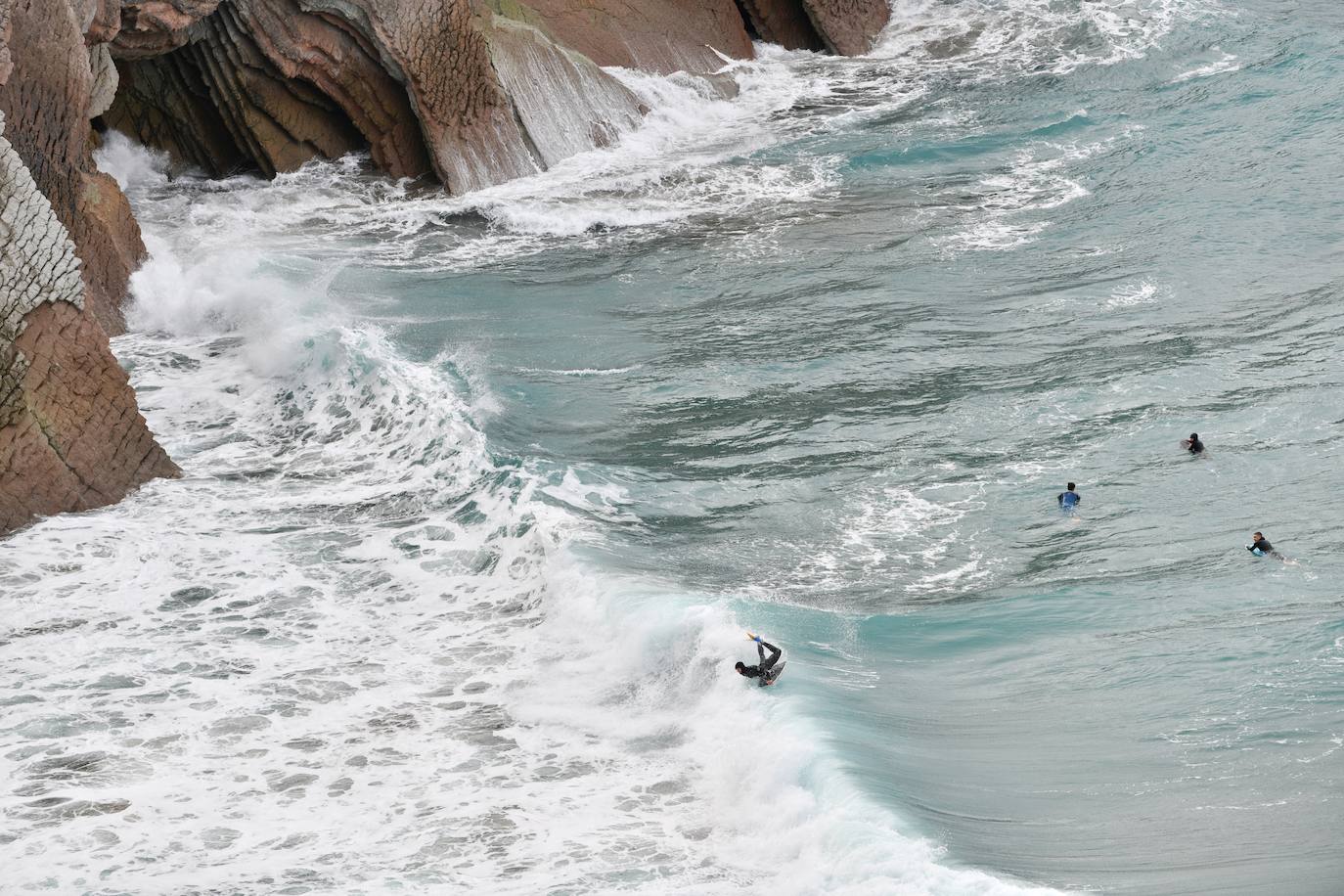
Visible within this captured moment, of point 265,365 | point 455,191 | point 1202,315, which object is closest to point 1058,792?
point 1202,315

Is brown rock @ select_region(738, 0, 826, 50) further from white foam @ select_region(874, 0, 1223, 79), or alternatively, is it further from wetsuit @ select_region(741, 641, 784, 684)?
wetsuit @ select_region(741, 641, 784, 684)

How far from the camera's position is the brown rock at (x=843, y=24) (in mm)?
28875

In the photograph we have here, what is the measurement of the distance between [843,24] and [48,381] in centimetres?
1917

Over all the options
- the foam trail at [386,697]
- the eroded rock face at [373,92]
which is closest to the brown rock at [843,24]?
the eroded rock face at [373,92]

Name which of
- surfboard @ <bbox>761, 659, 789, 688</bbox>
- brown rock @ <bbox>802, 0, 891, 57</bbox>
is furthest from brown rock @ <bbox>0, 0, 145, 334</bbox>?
brown rock @ <bbox>802, 0, 891, 57</bbox>

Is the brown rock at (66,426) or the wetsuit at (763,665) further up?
the brown rock at (66,426)

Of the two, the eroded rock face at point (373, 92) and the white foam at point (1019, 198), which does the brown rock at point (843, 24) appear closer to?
the eroded rock face at point (373, 92)

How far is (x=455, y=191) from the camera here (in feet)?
73.4

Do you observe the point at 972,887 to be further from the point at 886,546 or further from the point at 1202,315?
the point at 1202,315

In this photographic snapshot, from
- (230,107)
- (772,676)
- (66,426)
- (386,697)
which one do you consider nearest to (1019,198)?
(230,107)

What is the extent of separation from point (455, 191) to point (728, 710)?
13.5 meters

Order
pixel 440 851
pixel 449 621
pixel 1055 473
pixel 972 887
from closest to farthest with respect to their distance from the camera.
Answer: pixel 972 887
pixel 440 851
pixel 449 621
pixel 1055 473

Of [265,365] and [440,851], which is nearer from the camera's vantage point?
[440,851]

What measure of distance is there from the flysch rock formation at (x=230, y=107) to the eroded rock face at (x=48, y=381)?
0.05ft
